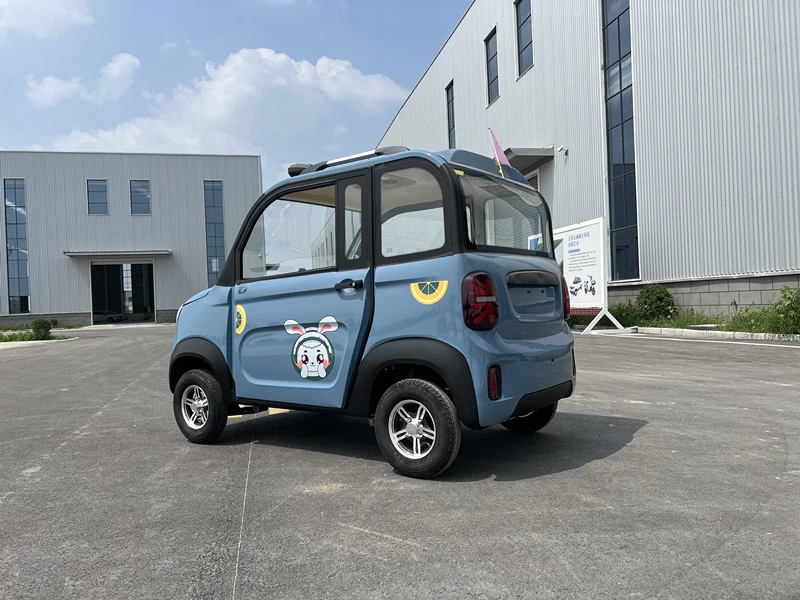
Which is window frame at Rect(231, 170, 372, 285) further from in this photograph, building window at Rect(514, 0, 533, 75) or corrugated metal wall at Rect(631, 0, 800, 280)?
building window at Rect(514, 0, 533, 75)

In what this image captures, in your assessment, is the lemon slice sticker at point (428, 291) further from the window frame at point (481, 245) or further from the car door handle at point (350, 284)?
the car door handle at point (350, 284)

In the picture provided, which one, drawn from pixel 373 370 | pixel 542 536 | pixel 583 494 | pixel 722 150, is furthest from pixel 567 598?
pixel 722 150

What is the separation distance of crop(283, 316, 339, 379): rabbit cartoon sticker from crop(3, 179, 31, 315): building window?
4246 cm

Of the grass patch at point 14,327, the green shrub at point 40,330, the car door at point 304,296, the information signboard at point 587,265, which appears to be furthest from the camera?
the grass patch at point 14,327

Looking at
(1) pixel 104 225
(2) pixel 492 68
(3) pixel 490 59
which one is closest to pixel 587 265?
(2) pixel 492 68

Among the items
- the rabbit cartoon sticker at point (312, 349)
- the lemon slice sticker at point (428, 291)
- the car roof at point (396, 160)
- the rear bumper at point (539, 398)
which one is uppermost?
the car roof at point (396, 160)

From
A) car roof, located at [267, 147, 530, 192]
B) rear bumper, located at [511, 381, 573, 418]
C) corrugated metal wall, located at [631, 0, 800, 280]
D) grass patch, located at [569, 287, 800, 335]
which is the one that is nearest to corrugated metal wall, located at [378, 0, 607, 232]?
corrugated metal wall, located at [631, 0, 800, 280]

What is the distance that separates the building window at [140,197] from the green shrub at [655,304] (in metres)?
34.4

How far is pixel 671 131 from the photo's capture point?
57.5ft

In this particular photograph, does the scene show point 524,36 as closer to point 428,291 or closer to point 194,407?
point 194,407

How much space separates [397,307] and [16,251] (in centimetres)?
4417

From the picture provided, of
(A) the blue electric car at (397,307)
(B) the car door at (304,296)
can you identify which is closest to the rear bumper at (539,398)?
(A) the blue electric car at (397,307)

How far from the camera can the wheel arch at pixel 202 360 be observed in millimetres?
4902

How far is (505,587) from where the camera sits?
2.47 metres
